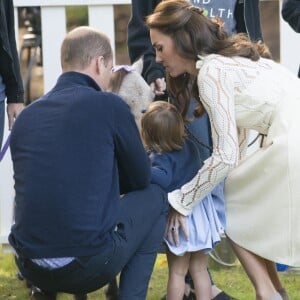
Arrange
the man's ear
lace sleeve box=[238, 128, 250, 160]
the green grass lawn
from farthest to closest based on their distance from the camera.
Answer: the green grass lawn → lace sleeve box=[238, 128, 250, 160] → the man's ear

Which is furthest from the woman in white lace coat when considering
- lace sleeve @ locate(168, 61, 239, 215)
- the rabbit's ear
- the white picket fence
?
the white picket fence

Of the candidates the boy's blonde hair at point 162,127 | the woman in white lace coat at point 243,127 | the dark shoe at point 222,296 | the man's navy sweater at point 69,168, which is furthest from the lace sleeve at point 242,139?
the man's navy sweater at point 69,168

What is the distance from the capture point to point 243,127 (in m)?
4.35

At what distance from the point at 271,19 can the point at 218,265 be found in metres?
5.23

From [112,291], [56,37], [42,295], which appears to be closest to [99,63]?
[42,295]

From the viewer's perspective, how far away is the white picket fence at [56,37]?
5.77 metres

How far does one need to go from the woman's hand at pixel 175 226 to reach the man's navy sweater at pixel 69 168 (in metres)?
0.49

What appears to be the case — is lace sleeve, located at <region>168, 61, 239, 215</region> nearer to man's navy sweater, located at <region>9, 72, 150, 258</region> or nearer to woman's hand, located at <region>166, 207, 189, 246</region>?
woman's hand, located at <region>166, 207, 189, 246</region>

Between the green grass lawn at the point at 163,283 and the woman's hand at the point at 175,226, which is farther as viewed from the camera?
the green grass lawn at the point at 163,283

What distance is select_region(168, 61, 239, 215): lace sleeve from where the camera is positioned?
13.5ft

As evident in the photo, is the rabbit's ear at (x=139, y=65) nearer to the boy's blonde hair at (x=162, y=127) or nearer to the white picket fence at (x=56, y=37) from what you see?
the boy's blonde hair at (x=162, y=127)

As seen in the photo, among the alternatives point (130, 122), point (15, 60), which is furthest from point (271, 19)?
point (130, 122)

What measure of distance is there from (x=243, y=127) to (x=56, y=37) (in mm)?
1821

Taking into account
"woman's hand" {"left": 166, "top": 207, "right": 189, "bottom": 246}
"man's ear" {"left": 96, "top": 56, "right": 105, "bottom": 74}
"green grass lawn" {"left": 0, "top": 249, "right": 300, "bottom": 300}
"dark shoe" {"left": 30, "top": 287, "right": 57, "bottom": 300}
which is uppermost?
"man's ear" {"left": 96, "top": 56, "right": 105, "bottom": 74}
